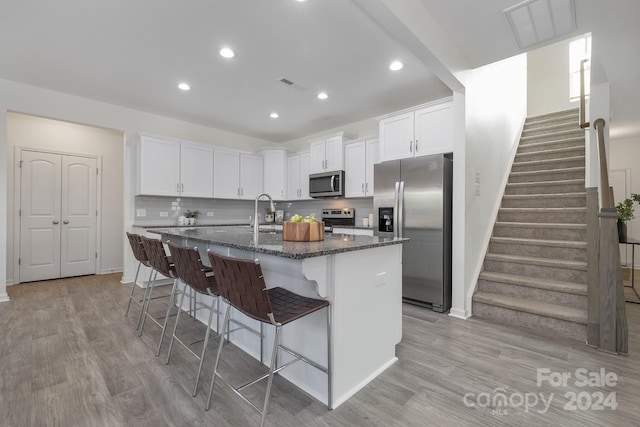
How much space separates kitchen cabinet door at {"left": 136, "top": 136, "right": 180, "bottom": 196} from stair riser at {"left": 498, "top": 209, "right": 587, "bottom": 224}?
4.97m

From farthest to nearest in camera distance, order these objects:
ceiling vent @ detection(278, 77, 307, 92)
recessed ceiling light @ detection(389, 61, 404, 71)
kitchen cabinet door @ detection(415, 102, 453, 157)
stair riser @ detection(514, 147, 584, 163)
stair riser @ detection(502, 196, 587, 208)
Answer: stair riser @ detection(514, 147, 584, 163) → stair riser @ detection(502, 196, 587, 208) → ceiling vent @ detection(278, 77, 307, 92) → kitchen cabinet door @ detection(415, 102, 453, 157) → recessed ceiling light @ detection(389, 61, 404, 71)

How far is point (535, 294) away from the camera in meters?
3.06

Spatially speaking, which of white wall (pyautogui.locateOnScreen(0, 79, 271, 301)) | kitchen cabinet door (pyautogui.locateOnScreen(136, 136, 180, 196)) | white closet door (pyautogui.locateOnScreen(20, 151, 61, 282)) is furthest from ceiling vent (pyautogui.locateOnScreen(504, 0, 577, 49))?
white closet door (pyautogui.locateOnScreen(20, 151, 61, 282))

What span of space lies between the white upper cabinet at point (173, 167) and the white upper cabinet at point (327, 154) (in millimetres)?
1833

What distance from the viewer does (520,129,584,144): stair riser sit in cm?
467

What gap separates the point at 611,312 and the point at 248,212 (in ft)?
18.0

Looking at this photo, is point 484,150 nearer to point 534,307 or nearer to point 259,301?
point 534,307

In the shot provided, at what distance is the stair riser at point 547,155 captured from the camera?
4308 mm

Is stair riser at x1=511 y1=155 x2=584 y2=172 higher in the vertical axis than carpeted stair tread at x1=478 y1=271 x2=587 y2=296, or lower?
higher

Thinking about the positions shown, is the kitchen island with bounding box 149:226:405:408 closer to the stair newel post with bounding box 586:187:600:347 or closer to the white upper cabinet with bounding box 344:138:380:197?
the stair newel post with bounding box 586:187:600:347

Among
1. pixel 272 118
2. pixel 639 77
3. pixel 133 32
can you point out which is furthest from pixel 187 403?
pixel 639 77

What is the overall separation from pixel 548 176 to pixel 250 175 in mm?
4928

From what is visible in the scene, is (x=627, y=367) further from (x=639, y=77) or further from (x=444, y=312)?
(x=639, y=77)

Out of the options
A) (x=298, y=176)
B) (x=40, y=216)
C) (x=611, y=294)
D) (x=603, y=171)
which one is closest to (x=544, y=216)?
(x=603, y=171)
